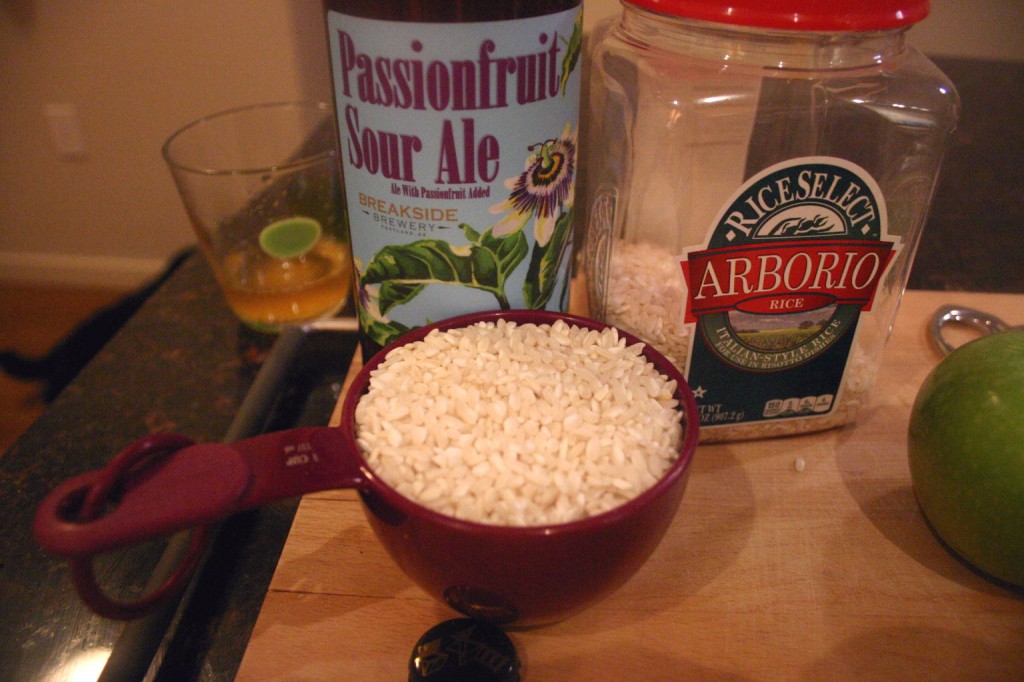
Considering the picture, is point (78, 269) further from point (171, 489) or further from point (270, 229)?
point (171, 489)

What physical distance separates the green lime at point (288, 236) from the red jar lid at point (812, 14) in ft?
1.73

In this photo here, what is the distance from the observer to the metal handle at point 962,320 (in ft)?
2.51

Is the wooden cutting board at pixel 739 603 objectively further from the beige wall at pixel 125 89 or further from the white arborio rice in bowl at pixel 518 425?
the beige wall at pixel 125 89

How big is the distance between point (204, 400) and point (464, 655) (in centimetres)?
45

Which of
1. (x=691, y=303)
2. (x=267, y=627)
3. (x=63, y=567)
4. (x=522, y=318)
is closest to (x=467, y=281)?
(x=522, y=318)

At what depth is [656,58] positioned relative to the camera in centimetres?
56

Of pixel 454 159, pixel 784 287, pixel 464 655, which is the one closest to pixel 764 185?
pixel 784 287

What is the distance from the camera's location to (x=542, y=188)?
554 millimetres

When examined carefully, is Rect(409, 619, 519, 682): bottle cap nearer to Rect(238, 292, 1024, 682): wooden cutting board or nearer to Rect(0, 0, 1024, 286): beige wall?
Rect(238, 292, 1024, 682): wooden cutting board

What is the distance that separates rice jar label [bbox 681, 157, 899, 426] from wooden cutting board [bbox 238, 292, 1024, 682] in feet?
0.22

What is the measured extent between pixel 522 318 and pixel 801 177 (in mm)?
227

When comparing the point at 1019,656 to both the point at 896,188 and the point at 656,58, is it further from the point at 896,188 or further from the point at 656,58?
the point at 656,58

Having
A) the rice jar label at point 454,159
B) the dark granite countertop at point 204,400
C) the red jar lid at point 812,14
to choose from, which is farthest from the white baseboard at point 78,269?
the red jar lid at point 812,14

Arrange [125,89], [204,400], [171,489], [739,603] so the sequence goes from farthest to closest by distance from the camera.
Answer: [125,89] < [204,400] < [739,603] < [171,489]
